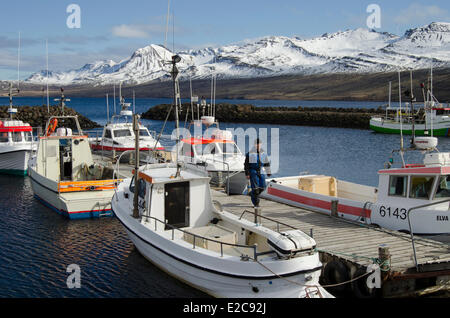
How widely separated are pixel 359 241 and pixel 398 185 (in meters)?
2.17

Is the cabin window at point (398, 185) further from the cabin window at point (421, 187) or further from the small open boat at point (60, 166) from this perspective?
the small open boat at point (60, 166)

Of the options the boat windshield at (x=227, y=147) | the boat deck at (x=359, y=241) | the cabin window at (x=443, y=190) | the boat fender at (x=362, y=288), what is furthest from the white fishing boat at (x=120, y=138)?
the boat fender at (x=362, y=288)

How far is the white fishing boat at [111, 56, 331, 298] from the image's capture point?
31.4 feet

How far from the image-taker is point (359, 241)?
12.3 meters

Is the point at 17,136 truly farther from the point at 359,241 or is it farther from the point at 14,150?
the point at 359,241

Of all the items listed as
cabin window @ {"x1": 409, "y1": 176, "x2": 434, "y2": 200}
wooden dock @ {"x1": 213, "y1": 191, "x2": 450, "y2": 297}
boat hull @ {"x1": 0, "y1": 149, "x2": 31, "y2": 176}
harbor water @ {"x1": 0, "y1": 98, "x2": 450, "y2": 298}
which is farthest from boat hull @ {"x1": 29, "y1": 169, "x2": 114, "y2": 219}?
cabin window @ {"x1": 409, "y1": 176, "x2": 434, "y2": 200}

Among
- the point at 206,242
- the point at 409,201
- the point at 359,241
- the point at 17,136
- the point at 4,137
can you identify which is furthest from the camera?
the point at 17,136

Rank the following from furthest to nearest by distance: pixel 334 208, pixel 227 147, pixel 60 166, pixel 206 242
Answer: pixel 227 147 → pixel 60 166 → pixel 334 208 → pixel 206 242

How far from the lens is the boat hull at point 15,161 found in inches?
1131

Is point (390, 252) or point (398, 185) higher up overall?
point (398, 185)

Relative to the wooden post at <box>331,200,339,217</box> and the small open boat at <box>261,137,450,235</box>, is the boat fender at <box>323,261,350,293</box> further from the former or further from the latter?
the wooden post at <box>331,200,339,217</box>

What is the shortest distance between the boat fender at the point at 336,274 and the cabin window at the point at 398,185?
3627 mm

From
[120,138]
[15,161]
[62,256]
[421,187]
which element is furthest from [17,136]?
[421,187]
